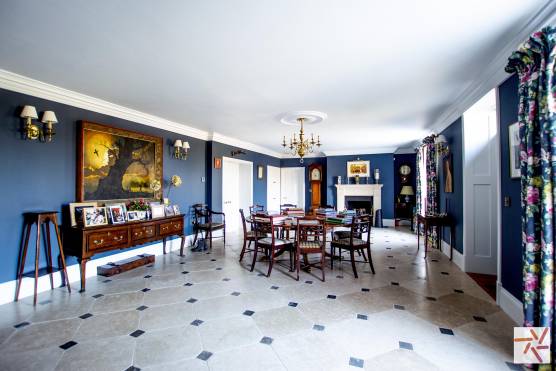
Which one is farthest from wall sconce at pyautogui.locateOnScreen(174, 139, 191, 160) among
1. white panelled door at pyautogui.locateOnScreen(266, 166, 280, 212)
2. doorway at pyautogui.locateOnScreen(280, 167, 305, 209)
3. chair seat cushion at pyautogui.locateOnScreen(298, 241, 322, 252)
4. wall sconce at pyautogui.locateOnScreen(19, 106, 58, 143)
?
doorway at pyautogui.locateOnScreen(280, 167, 305, 209)

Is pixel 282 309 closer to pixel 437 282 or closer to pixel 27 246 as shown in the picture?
pixel 437 282

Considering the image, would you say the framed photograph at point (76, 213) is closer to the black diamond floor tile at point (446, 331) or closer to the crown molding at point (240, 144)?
the crown molding at point (240, 144)

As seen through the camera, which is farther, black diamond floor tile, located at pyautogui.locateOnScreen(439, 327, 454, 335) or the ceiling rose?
the ceiling rose

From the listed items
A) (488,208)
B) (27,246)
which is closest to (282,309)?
(27,246)

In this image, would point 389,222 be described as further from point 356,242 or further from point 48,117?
point 48,117

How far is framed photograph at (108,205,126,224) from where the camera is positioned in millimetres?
3719

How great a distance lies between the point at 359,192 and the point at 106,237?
728 cm

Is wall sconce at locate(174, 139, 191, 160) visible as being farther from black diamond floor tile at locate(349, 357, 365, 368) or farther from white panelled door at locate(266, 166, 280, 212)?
black diamond floor tile at locate(349, 357, 365, 368)

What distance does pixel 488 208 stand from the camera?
3.79m

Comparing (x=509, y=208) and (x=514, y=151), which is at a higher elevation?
(x=514, y=151)

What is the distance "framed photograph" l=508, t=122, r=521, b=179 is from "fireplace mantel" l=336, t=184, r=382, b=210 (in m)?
5.94

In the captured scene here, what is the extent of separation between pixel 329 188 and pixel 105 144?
688 cm

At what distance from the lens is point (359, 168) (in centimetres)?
→ 873

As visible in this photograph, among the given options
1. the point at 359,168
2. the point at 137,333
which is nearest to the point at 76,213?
the point at 137,333
